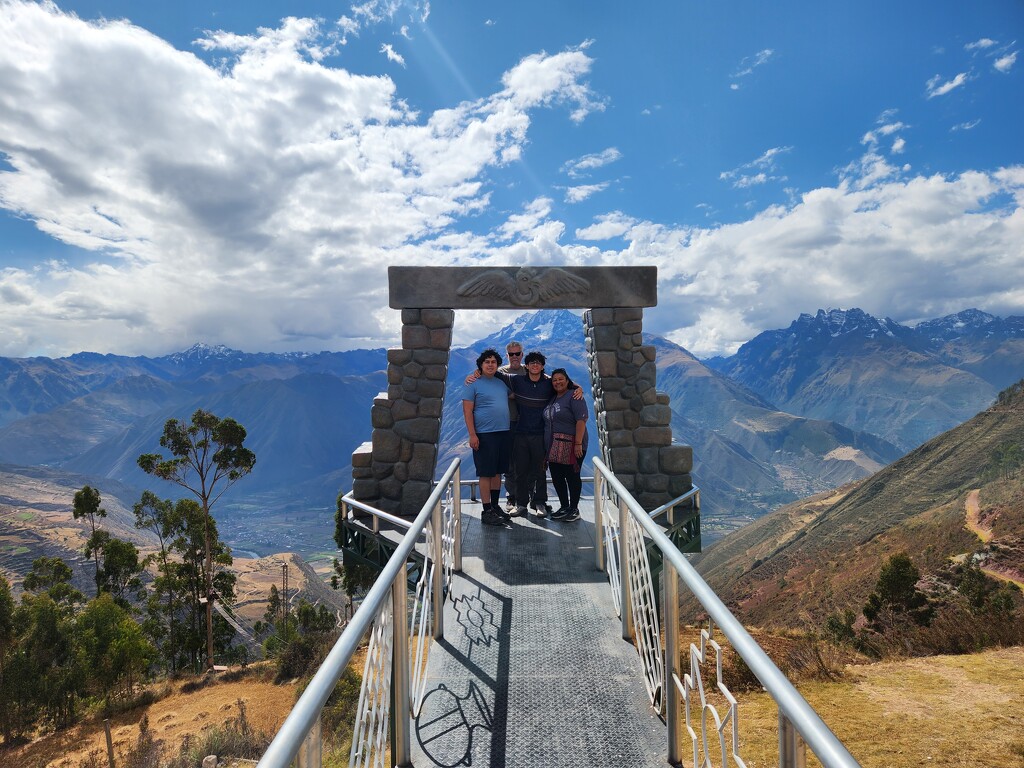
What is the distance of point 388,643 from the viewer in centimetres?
294

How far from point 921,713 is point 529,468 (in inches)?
176

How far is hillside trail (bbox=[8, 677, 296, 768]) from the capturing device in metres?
19.3

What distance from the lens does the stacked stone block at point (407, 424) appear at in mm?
8922

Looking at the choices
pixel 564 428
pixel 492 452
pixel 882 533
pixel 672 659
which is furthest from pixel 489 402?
pixel 882 533

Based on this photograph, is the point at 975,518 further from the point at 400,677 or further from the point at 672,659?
the point at 400,677

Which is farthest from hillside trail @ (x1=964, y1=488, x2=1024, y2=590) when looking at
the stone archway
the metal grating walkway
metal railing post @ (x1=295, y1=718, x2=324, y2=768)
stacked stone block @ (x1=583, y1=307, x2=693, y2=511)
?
metal railing post @ (x1=295, y1=718, x2=324, y2=768)

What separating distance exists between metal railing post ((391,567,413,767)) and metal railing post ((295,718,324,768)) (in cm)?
116

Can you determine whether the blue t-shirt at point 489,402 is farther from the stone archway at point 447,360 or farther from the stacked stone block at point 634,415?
the stacked stone block at point 634,415

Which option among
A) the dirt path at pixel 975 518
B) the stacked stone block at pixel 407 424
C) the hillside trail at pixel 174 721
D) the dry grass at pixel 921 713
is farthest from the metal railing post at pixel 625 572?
the dirt path at pixel 975 518

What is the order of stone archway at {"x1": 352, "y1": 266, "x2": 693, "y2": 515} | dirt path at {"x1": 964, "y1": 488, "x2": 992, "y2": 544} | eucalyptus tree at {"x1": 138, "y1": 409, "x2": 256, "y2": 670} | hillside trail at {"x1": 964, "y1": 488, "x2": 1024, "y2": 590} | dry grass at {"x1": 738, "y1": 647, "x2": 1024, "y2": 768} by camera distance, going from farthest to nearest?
dirt path at {"x1": 964, "y1": 488, "x2": 992, "y2": 544}
hillside trail at {"x1": 964, "y1": 488, "x2": 1024, "y2": 590}
eucalyptus tree at {"x1": 138, "y1": 409, "x2": 256, "y2": 670}
stone archway at {"x1": 352, "y1": 266, "x2": 693, "y2": 515}
dry grass at {"x1": 738, "y1": 647, "x2": 1024, "y2": 768}

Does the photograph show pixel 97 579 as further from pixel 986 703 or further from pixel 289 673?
pixel 986 703

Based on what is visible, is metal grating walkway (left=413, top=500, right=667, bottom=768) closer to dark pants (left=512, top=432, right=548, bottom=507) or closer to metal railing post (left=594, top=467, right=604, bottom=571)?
metal railing post (left=594, top=467, right=604, bottom=571)

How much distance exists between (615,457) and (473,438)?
260cm

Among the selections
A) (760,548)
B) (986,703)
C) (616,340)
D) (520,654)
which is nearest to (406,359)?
(616,340)
